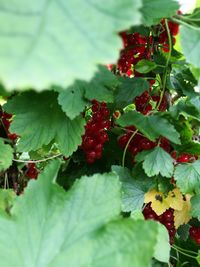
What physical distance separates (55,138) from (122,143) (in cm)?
20

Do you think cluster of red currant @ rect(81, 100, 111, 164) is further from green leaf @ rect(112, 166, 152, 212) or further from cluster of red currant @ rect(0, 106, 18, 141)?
cluster of red currant @ rect(0, 106, 18, 141)

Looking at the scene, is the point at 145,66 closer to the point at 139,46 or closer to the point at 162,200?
the point at 139,46

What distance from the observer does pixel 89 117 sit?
4.00 feet

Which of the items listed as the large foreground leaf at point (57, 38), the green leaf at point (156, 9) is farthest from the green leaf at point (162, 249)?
the large foreground leaf at point (57, 38)

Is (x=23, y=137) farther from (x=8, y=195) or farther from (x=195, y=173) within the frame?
(x=195, y=173)

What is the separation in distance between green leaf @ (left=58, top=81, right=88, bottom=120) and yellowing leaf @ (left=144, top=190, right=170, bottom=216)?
1.06ft

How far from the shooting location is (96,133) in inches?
43.4

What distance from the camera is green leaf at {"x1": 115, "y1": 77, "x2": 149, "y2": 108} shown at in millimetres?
1068

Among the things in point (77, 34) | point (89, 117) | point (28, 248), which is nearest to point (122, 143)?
point (89, 117)

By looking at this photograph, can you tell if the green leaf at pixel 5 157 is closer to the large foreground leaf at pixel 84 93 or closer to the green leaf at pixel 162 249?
the large foreground leaf at pixel 84 93

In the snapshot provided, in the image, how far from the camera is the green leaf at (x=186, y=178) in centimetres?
105

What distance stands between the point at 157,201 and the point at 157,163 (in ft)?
0.44

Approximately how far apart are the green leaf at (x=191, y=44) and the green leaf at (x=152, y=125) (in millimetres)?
244

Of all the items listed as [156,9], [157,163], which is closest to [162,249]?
[157,163]
